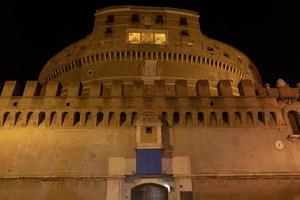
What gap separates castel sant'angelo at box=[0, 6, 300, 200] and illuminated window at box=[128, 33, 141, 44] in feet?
25.5

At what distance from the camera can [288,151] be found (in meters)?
15.4

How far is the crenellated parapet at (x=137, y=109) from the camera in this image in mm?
15812

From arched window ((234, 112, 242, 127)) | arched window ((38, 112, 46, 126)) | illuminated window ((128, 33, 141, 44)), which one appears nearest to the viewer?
arched window ((38, 112, 46, 126))

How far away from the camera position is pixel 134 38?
24688mm

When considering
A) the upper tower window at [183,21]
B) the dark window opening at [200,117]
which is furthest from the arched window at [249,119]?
the upper tower window at [183,21]

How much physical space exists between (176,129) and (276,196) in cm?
490

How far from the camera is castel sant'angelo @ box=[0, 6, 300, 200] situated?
1433cm

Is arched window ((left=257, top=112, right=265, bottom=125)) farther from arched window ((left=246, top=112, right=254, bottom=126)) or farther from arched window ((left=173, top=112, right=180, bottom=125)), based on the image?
arched window ((left=173, top=112, right=180, bottom=125))

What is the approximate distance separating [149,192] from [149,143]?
2.01 m

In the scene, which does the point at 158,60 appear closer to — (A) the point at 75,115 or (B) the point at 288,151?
(A) the point at 75,115

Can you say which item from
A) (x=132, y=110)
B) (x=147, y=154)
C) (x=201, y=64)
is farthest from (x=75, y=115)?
(x=201, y=64)

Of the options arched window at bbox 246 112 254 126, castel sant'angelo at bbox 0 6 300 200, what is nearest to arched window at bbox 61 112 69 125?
castel sant'angelo at bbox 0 6 300 200

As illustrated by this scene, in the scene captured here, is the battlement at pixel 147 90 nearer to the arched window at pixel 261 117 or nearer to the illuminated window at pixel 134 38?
the arched window at pixel 261 117

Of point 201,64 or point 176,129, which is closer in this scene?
point 176,129
